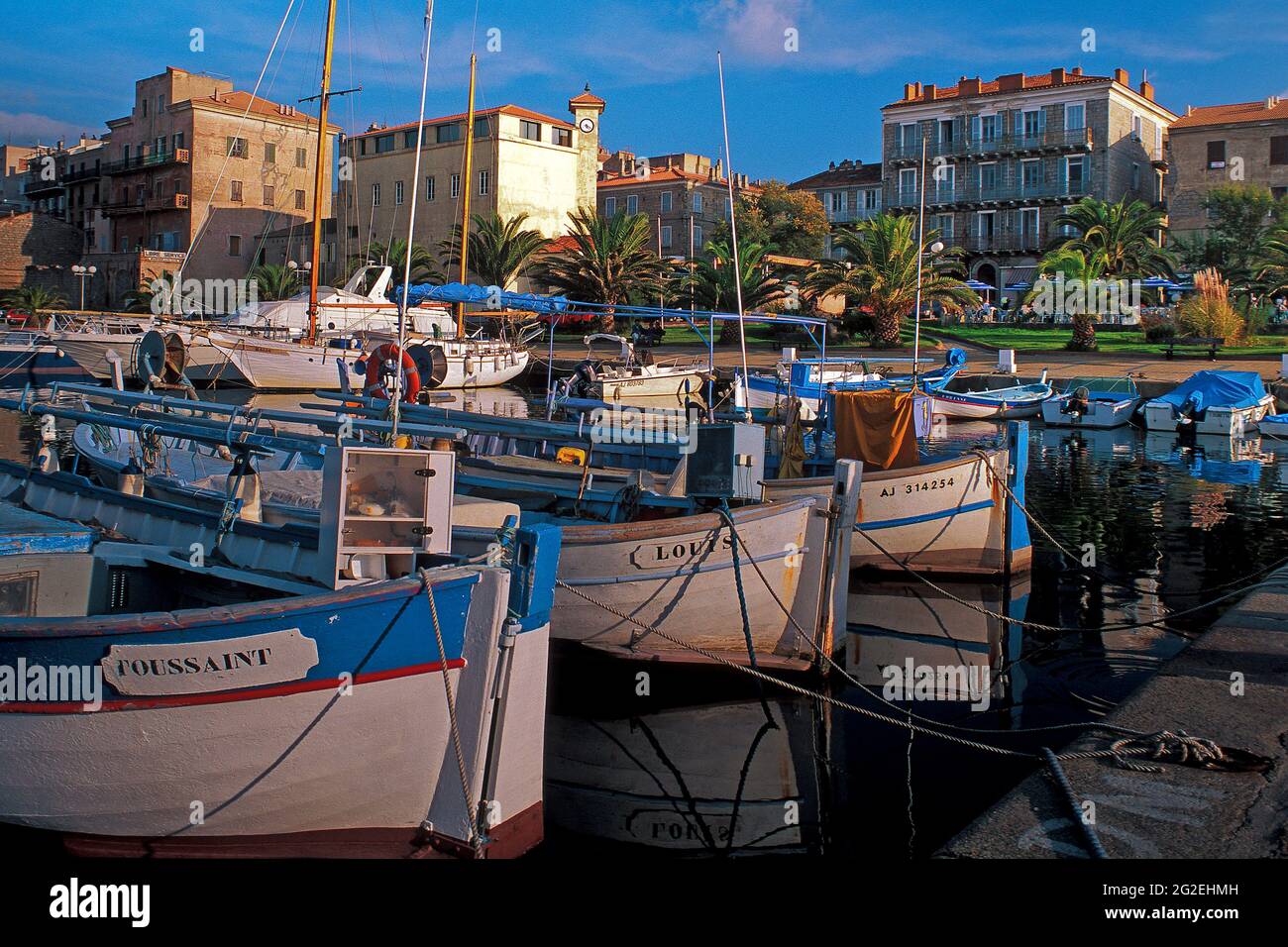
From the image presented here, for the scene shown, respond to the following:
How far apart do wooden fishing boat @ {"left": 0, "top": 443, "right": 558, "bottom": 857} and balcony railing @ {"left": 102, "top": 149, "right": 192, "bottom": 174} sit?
7548 centimetres

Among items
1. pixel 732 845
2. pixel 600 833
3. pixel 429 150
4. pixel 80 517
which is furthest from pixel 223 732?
pixel 429 150

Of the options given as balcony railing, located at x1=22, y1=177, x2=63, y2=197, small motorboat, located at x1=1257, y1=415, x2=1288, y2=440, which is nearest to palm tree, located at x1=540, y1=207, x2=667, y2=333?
small motorboat, located at x1=1257, y1=415, x2=1288, y2=440

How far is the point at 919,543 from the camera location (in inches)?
561

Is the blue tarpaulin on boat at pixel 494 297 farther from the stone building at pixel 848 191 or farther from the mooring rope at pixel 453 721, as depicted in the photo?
the stone building at pixel 848 191

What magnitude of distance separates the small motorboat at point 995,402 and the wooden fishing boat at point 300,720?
98.6 feet

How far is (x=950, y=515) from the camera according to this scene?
14.2 metres

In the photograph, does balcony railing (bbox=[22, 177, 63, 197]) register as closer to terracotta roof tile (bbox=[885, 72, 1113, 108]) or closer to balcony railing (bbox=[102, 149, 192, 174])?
balcony railing (bbox=[102, 149, 192, 174])

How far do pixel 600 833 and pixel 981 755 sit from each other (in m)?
3.13

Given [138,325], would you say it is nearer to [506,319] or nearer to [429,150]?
[506,319]

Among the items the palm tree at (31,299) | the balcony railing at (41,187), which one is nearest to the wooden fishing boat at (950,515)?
the palm tree at (31,299)

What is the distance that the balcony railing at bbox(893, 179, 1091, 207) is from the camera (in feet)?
206

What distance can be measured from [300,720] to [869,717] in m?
5.30

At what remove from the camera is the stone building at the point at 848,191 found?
238 ft
